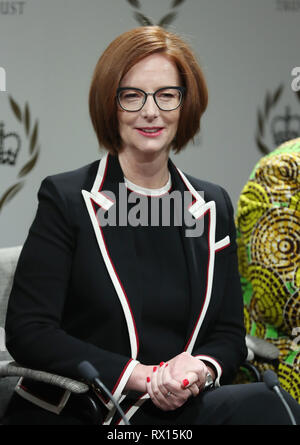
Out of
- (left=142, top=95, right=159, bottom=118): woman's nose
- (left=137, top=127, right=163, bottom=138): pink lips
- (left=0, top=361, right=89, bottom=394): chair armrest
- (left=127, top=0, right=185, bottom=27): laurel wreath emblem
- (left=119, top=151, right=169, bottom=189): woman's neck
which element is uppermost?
(left=127, top=0, right=185, bottom=27): laurel wreath emblem

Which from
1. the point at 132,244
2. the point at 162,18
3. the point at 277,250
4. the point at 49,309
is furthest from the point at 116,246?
the point at 162,18

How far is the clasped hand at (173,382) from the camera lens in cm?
145

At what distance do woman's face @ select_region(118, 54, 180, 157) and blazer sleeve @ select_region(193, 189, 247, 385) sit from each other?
300 mm

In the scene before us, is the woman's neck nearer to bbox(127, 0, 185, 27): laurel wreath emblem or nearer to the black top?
the black top

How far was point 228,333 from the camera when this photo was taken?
1.72 meters

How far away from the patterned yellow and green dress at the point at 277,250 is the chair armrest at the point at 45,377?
A: 0.79 metres

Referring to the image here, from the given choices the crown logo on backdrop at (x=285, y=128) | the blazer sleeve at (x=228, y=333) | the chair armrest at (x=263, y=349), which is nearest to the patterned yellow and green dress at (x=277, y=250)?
the chair armrest at (x=263, y=349)

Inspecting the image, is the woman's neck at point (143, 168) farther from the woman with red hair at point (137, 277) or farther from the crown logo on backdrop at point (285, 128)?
the crown logo on backdrop at point (285, 128)

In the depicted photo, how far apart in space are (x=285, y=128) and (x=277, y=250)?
1183 mm

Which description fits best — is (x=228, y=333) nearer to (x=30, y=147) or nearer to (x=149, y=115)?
(x=149, y=115)

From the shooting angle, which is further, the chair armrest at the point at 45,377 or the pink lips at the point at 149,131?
the pink lips at the point at 149,131

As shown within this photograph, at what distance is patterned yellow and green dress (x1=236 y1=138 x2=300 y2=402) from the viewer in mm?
2059

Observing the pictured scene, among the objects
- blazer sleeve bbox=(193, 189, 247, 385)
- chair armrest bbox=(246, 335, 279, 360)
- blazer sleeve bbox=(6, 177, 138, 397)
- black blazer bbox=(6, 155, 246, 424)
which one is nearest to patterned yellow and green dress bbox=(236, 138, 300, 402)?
chair armrest bbox=(246, 335, 279, 360)
